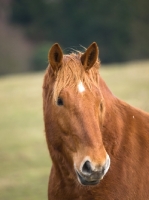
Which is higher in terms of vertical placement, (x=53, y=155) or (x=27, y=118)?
(x=53, y=155)

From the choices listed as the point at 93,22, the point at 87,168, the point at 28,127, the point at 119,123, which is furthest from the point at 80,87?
the point at 93,22

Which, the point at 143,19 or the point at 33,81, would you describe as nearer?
the point at 33,81

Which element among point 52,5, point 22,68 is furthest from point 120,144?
point 52,5

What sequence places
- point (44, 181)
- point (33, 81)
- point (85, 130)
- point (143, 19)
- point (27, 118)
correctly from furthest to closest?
point (143, 19)
point (33, 81)
point (27, 118)
point (44, 181)
point (85, 130)

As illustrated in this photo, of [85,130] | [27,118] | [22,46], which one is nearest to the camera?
[85,130]

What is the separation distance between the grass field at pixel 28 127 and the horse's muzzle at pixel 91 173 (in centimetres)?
519

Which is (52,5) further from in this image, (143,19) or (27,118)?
(27,118)

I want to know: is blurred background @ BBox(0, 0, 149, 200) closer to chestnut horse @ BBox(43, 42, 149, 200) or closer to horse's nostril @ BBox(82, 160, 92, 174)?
chestnut horse @ BBox(43, 42, 149, 200)

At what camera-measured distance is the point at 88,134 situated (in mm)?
4219

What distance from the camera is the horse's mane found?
4469mm

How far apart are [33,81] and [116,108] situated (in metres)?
19.6

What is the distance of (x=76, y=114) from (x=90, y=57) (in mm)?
612

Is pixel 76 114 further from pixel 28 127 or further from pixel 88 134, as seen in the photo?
pixel 28 127

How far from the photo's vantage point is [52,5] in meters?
43.6
